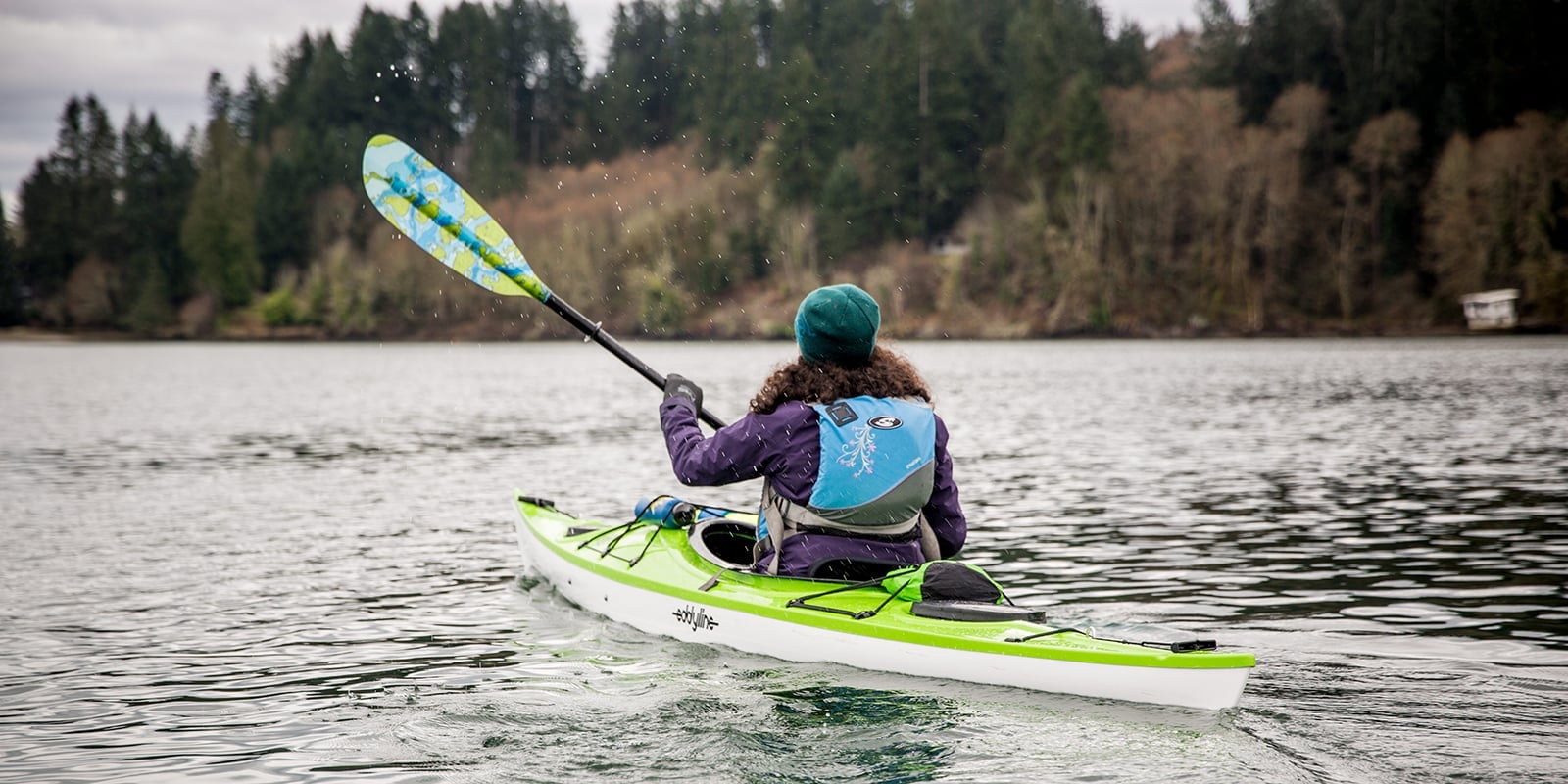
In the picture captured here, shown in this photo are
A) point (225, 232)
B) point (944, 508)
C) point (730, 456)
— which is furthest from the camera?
point (225, 232)

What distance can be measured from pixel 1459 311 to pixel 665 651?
62.1 metres

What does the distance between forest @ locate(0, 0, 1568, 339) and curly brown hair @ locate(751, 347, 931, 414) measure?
58610mm

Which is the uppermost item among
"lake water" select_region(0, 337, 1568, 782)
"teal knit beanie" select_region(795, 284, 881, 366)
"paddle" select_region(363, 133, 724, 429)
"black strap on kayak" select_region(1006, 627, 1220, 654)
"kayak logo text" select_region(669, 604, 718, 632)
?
"paddle" select_region(363, 133, 724, 429)

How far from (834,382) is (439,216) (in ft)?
15.4

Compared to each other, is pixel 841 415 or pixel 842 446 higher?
pixel 841 415

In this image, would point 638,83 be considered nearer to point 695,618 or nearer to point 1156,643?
point 695,618

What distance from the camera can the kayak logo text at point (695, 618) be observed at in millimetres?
7023

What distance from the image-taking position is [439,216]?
9711 millimetres

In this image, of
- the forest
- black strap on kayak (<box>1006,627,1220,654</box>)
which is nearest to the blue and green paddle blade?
black strap on kayak (<box>1006,627,1220,654</box>)

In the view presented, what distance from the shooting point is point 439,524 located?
41.7 ft

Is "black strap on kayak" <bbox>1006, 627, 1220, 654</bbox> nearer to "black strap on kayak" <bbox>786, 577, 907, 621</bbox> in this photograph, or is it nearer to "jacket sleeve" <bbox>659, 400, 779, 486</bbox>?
"black strap on kayak" <bbox>786, 577, 907, 621</bbox>

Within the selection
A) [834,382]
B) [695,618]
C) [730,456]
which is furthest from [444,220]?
[834,382]

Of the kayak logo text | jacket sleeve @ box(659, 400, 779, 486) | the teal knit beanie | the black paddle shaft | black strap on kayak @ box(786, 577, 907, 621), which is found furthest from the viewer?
the black paddle shaft

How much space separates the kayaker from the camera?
610 centimetres
